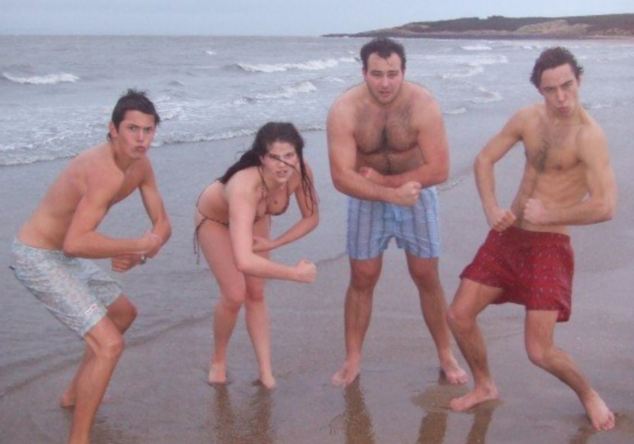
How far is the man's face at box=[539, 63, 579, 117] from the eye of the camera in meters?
4.30

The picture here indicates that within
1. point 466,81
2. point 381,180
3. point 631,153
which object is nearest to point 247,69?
point 466,81

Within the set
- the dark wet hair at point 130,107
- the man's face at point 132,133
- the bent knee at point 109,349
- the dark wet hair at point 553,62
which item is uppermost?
the dark wet hair at point 553,62

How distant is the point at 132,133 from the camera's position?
4.19 meters

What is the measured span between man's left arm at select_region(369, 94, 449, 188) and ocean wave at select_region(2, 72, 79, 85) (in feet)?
78.9

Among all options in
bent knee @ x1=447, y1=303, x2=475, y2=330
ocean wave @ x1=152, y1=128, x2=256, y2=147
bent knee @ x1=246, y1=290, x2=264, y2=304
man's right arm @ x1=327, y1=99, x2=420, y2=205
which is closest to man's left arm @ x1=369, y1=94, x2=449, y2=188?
man's right arm @ x1=327, y1=99, x2=420, y2=205

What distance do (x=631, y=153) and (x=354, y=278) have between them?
903 centimetres

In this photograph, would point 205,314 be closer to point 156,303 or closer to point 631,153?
point 156,303

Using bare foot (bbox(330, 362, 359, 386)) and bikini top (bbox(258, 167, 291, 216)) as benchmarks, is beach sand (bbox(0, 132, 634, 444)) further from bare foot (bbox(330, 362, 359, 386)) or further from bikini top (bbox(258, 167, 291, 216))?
bikini top (bbox(258, 167, 291, 216))

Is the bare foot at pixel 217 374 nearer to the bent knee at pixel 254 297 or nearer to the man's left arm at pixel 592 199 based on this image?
the bent knee at pixel 254 297

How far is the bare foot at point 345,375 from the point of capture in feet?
16.8

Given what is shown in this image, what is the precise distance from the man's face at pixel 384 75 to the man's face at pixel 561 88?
0.77m

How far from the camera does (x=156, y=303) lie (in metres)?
6.48

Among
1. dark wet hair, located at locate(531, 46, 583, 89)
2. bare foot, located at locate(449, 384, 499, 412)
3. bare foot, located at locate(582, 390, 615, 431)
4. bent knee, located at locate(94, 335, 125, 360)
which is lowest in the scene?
bare foot, located at locate(449, 384, 499, 412)

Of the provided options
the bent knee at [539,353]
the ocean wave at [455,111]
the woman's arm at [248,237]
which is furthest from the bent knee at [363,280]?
the ocean wave at [455,111]
